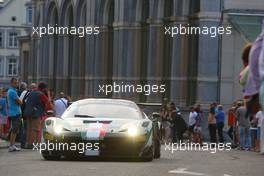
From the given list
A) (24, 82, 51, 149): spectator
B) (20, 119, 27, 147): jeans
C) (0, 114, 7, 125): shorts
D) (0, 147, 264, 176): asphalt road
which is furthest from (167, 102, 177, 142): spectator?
(0, 147, 264, 176): asphalt road

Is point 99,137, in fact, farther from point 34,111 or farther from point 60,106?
point 60,106

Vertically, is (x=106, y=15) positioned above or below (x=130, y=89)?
above

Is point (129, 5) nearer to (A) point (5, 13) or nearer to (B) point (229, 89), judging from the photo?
(B) point (229, 89)

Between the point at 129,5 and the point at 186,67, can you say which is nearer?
the point at 186,67

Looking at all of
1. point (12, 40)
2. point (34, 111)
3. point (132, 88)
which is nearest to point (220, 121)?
point (34, 111)

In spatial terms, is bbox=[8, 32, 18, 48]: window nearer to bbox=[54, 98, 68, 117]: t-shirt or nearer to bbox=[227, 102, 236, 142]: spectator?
bbox=[227, 102, 236, 142]: spectator

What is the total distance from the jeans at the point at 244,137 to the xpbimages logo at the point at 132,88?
1581 centimetres

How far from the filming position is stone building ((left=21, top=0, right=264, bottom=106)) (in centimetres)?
4038

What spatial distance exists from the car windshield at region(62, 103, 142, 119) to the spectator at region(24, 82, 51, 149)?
4.52 meters

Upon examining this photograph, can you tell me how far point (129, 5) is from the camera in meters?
47.4

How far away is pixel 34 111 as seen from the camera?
22594 millimetres

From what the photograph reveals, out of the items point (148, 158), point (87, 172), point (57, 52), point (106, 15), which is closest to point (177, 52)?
point (106, 15)

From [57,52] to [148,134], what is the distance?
44.3 meters

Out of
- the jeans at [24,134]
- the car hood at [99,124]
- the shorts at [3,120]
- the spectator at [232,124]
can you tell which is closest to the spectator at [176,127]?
the spectator at [232,124]
